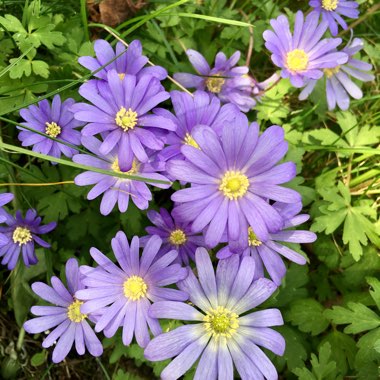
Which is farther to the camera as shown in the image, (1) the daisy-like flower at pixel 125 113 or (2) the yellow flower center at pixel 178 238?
(2) the yellow flower center at pixel 178 238

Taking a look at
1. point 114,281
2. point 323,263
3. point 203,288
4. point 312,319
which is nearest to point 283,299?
point 312,319

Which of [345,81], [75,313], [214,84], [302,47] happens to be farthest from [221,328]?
[345,81]

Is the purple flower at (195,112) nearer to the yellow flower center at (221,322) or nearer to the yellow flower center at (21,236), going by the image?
the yellow flower center at (221,322)

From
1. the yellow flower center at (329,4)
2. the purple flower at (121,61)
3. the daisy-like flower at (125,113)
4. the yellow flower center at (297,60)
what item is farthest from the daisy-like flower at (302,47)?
the daisy-like flower at (125,113)

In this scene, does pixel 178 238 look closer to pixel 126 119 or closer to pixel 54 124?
pixel 126 119

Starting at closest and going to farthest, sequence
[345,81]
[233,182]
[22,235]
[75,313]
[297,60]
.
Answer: [233,182] → [75,313] → [22,235] → [297,60] → [345,81]

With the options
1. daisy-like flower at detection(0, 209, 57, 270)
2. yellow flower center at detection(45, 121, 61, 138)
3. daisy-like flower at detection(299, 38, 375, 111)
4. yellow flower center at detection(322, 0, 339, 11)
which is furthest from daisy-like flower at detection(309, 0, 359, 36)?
daisy-like flower at detection(0, 209, 57, 270)
